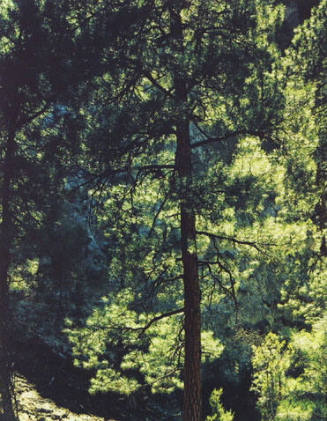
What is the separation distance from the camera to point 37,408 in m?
10.4

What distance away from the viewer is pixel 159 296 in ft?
20.5

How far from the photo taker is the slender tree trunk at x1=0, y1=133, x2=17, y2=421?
7.75 m

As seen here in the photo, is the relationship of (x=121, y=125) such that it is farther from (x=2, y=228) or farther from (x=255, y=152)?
(x=2, y=228)

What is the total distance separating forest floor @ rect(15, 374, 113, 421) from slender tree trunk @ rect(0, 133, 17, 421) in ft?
6.13

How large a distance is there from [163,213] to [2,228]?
4.05m

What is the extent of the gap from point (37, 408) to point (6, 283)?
469cm

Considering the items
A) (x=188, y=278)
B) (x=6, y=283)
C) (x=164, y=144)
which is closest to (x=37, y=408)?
(x=6, y=283)

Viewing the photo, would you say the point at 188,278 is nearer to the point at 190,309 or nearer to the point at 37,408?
the point at 190,309

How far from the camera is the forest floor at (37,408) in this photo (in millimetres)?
9820

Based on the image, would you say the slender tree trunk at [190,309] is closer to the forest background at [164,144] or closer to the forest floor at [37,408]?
the forest background at [164,144]

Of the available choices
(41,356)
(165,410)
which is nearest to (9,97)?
(41,356)

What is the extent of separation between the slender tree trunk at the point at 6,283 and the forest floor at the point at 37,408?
187 centimetres

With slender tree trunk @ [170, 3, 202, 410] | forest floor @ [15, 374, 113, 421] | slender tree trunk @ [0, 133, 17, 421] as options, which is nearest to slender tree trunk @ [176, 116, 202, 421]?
slender tree trunk @ [170, 3, 202, 410]

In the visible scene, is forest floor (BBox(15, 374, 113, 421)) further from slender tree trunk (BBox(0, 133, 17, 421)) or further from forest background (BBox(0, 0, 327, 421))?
forest background (BBox(0, 0, 327, 421))
